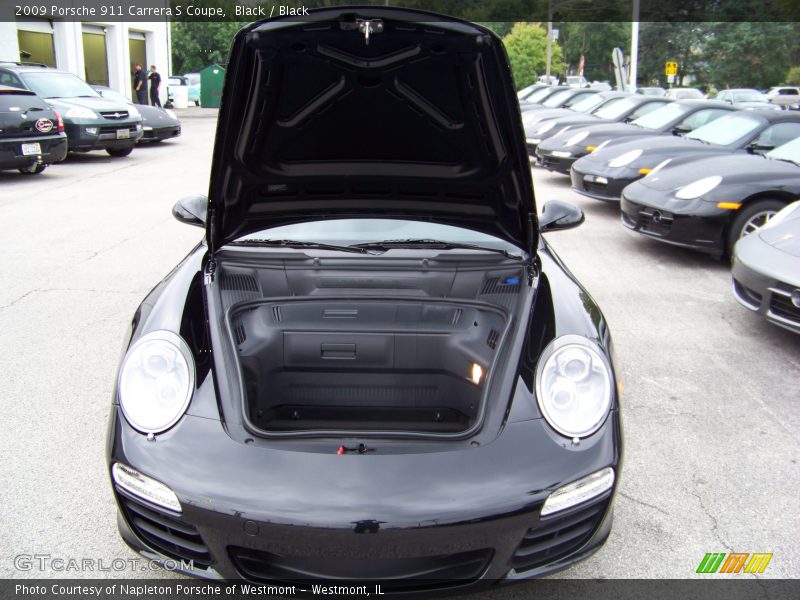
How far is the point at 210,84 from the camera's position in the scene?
2870 centimetres

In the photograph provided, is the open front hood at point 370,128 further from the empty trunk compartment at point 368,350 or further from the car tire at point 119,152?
the car tire at point 119,152

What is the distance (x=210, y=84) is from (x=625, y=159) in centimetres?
2372

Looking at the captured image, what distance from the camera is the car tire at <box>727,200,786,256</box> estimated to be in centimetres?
610

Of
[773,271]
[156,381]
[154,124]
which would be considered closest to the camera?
[156,381]

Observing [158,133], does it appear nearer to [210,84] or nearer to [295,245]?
[295,245]

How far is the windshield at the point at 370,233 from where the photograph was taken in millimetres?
3021

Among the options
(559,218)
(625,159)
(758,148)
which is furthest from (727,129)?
(559,218)

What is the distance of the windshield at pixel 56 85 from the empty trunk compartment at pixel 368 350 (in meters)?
12.3

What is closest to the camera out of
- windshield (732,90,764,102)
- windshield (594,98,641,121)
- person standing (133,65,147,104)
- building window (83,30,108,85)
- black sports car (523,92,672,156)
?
black sports car (523,92,672,156)

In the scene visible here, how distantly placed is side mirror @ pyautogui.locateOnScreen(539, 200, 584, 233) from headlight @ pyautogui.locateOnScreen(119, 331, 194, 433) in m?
1.69

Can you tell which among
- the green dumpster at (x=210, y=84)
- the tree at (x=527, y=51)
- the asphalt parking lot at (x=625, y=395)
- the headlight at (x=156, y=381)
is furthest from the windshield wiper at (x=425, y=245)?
the tree at (x=527, y=51)

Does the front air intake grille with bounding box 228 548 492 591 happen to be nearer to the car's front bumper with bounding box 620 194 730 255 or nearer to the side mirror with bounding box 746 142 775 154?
the car's front bumper with bounding box 620 194 730 255

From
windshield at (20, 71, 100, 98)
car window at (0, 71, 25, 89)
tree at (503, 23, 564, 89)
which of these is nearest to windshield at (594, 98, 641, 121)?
windshield at (20, 71, 100, 98)

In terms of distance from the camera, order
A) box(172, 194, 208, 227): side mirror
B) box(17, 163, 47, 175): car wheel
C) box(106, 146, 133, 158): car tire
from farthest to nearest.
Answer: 1. box(106, 146, 133, 158): car tire
2. box(17, 163, 47, 175): car wheel
3. box(172, 194, 208, 227): side mirror
